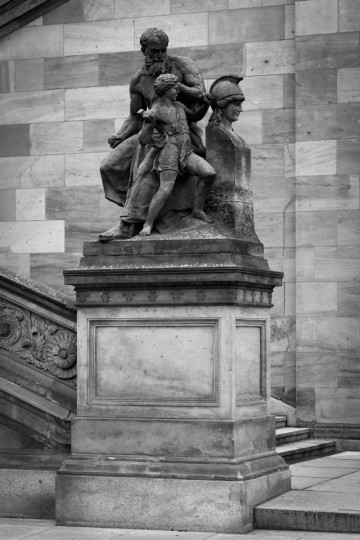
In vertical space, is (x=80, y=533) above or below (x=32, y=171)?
below

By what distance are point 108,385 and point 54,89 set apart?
21.4 feet

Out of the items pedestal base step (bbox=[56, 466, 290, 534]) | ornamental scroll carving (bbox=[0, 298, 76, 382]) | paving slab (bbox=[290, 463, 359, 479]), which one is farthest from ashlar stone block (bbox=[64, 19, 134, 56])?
pedestal base step (bbox=[56, 466, 290, 534])

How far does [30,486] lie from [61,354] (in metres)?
1.22

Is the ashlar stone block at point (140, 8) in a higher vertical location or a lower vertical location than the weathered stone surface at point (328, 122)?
higher

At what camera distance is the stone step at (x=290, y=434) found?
14.0 meters

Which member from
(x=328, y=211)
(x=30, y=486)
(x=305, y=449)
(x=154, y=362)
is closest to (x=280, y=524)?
(x=154, y=362)

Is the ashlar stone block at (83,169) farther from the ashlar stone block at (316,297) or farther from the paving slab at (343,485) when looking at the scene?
the paving slab at (343,485)

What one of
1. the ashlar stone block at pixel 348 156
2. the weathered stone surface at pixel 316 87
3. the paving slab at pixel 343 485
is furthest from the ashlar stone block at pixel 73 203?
the paving slab at pixel 343 485

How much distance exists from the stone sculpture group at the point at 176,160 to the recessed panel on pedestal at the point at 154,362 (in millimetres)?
819

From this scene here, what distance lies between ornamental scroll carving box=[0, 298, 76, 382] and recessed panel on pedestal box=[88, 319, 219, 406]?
2.41ft

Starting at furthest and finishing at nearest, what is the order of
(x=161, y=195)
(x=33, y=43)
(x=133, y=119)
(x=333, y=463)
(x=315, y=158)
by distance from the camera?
(x=33, y=43) < (x=315, y=158) < (x=333, y=463) < (x=133, y=119) < (x=161, y=195)

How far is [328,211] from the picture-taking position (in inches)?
600

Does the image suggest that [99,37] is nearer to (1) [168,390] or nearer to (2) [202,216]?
(2) [202,216]

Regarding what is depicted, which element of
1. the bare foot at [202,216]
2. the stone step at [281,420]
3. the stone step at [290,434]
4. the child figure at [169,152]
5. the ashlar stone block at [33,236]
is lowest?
the stone step at [290,434]
